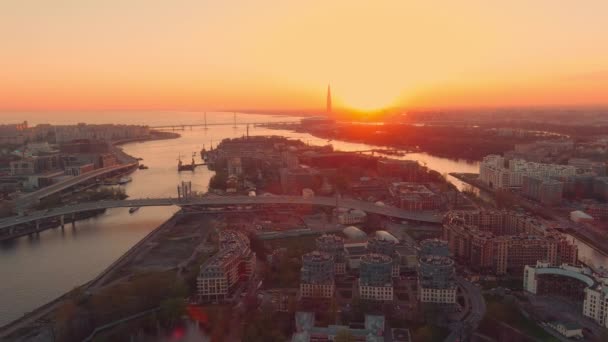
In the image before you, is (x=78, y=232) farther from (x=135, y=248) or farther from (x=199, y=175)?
(x=199, y=175)

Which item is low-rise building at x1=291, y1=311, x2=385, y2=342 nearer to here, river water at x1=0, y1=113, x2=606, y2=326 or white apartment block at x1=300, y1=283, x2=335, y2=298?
white apartment block at x1=300, y1=283, x2=335, y2=298

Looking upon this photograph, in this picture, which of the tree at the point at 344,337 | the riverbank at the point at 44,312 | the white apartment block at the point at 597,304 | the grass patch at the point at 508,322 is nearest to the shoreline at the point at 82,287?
the riverbank at the point at 44,312

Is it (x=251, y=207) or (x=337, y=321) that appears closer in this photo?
(x=337, y=321)

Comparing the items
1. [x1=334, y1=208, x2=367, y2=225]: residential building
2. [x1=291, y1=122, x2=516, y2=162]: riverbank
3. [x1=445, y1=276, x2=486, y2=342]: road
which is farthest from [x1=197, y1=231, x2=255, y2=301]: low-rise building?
[x1=291, y1=122, x2=516, y2=162]: riverbank

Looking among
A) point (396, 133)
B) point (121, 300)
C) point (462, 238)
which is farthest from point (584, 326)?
point (396, 133)

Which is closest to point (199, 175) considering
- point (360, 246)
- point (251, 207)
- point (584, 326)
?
point (251, 207)

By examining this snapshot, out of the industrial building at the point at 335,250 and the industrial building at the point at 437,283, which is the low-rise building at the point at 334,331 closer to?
the industrial building at the point at 437,283

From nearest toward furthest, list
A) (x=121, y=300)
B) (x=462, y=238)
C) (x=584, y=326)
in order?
(x=584, y=326) → (x=121, y=300) → (x=462, y=238)

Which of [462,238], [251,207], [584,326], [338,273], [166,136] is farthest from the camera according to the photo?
[166,136]
